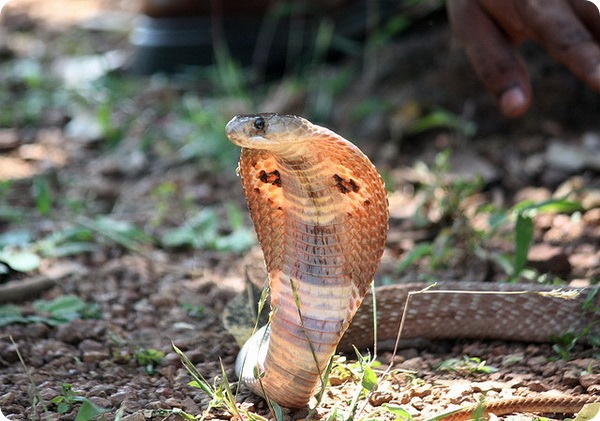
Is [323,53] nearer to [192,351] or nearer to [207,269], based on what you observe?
[207,269]

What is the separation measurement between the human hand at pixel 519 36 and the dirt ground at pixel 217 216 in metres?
0.57

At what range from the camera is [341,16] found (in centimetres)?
584

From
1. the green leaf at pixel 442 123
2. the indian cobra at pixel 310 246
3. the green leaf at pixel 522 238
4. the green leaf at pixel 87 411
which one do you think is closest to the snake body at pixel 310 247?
the indian cobra at pixel 310 246

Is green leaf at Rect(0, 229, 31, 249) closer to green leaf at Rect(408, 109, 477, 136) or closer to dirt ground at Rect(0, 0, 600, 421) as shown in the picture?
dirt ground at Rect(0, 0, 600, 421)

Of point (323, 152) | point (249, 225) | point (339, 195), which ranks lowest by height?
point (249, 225)

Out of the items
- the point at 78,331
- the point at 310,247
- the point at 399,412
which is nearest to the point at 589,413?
the point at 399,412

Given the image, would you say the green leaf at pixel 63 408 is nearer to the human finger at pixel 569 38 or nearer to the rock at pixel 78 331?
the rock at pixel 78 331

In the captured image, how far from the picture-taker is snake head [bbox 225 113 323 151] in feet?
5.87

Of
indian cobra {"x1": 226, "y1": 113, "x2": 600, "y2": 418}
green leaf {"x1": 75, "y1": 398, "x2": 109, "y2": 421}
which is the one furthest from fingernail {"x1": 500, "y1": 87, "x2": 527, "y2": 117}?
green leaf {"x1": 75, "y1": 398, "x2": 109, "y2": 421}

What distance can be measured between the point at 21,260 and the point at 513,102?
1.83m

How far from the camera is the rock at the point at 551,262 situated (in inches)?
124

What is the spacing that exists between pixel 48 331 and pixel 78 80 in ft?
12.0

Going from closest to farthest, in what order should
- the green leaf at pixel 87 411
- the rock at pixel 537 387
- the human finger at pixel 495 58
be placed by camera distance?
1. the green leaf at pixel 87 411
2. the rock at pixel 537 387
3. the human finger at pixel 495 58

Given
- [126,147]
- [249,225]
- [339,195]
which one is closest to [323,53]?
[126,147]
